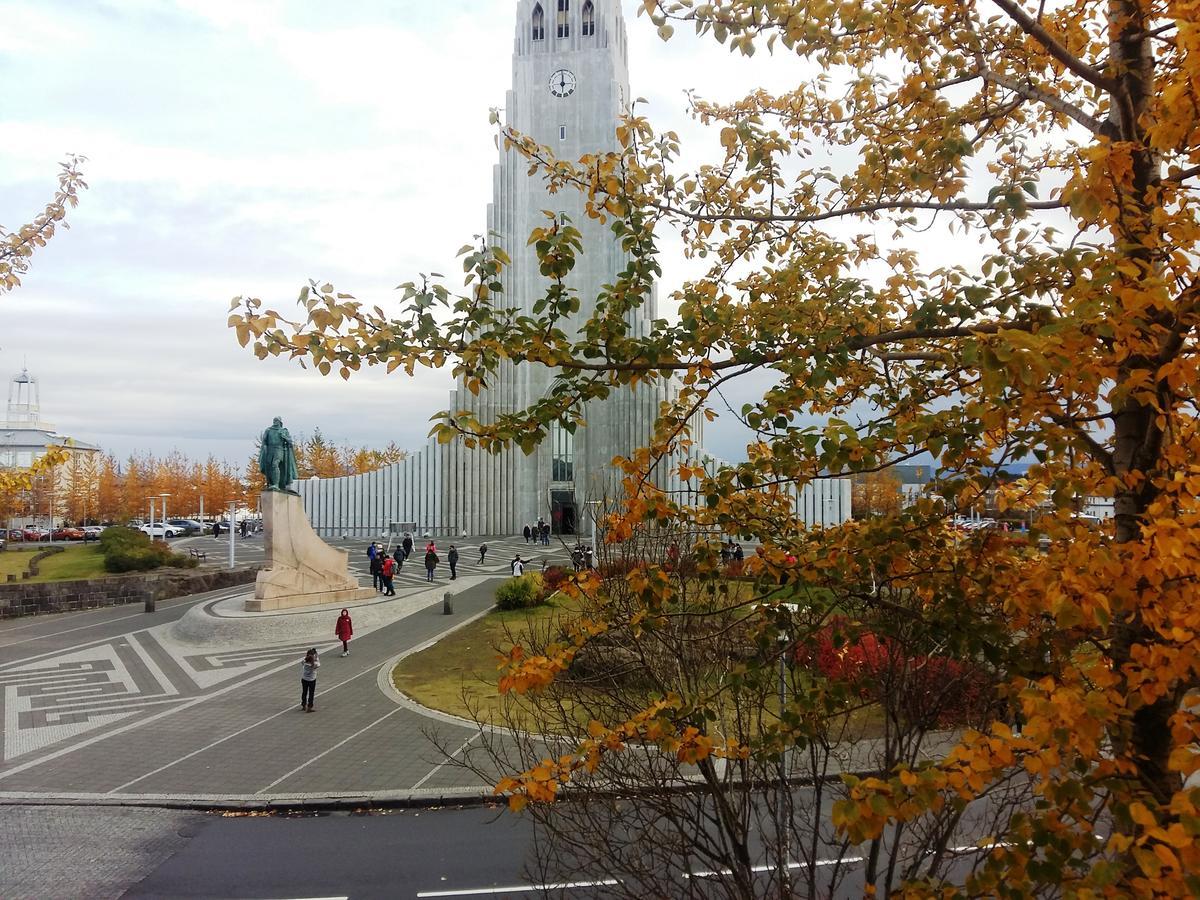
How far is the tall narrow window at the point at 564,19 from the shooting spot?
4697 centimetres

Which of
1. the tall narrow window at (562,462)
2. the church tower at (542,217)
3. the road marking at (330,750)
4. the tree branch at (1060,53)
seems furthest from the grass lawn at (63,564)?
the tree branch at (1060,53)

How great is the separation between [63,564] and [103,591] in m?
5.36

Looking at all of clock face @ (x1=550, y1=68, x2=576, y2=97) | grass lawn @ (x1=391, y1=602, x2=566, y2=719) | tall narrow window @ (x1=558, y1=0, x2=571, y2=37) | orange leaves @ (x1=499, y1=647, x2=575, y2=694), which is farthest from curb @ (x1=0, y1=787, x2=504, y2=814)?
tall narrow window @ (x1=558, y1=0, x2=571, y2=37)

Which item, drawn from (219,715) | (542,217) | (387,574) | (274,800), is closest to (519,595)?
(387,574)

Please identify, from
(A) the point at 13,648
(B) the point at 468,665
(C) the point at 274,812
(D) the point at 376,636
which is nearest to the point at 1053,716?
(C) the point at 274,812

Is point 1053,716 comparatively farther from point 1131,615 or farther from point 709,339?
point 709,339

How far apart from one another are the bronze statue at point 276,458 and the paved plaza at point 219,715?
336cm

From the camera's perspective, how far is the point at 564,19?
47062 millimetres

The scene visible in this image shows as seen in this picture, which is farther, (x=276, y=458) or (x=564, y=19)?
(x=564, y=19)

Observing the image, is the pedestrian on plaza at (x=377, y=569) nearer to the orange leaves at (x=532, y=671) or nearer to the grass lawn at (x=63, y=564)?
the grass lawn at (x=63, y=564)

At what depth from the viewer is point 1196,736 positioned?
6.46 ft

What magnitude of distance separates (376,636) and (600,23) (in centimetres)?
4179

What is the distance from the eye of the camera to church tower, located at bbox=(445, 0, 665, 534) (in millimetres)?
45094

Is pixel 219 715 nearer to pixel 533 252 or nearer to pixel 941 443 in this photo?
pixel 941 443
